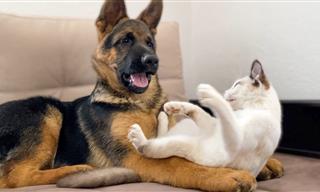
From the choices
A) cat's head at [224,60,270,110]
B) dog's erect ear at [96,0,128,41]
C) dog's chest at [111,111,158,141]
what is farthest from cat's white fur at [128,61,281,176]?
dog's erect ear at [96,0,128,41]

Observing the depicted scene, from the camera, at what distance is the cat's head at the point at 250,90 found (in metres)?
1.34

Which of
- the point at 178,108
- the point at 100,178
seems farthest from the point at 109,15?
the point at 100,178

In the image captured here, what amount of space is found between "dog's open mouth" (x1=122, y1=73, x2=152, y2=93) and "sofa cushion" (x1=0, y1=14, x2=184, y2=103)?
47 centimetres

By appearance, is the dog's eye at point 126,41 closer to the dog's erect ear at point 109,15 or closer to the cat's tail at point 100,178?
the dog's erect ear at point 109,15

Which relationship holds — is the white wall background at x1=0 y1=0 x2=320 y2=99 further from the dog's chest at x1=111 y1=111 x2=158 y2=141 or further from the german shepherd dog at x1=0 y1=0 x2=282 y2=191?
the dog's chest at x1=111 y1=111 x2=158 y2=141

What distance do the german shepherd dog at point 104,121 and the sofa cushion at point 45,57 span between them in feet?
0.77

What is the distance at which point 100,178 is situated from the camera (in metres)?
1.24

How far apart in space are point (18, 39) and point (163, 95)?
0.67 meters

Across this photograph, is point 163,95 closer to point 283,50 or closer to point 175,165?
point 175,165

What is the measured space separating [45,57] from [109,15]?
418 mm

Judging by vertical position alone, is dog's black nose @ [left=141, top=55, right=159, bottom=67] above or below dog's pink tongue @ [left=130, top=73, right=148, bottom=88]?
above

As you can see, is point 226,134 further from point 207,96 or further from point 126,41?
point 126,41

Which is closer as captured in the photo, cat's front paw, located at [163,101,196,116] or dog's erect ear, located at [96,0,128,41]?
cat's front paw, located at [163,101,196,116]

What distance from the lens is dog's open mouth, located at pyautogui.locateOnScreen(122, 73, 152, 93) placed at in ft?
4.76
